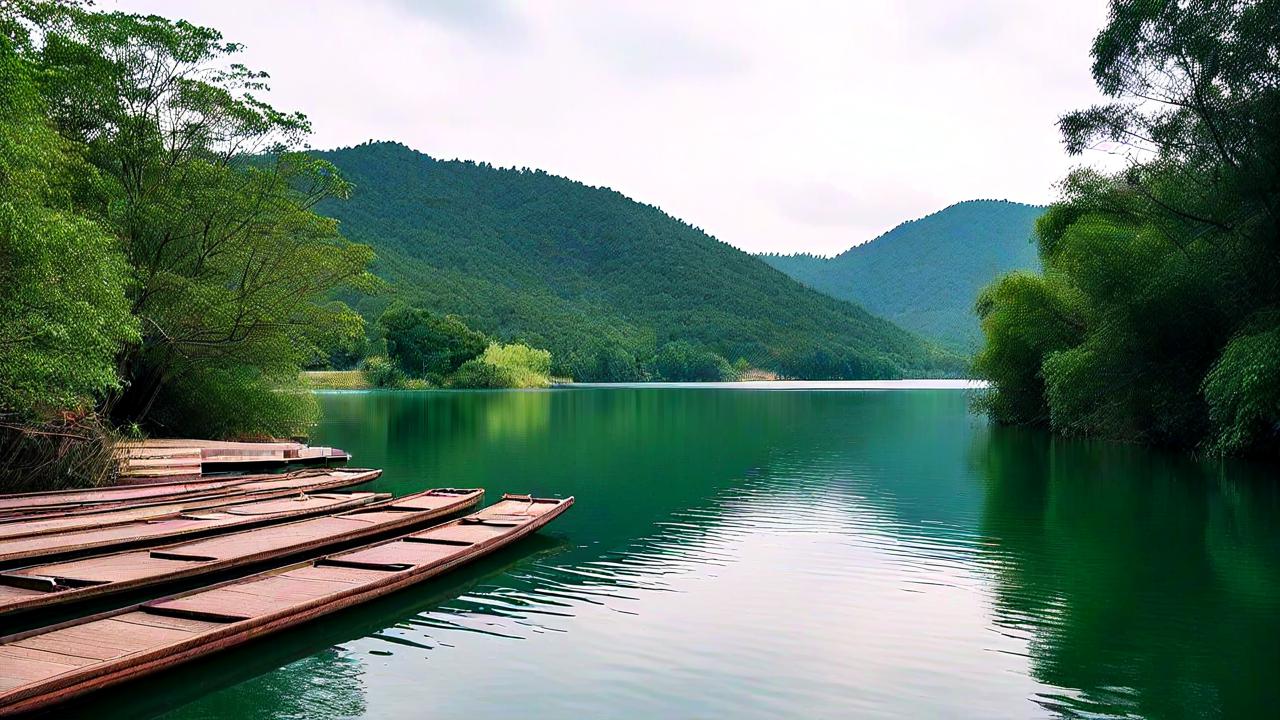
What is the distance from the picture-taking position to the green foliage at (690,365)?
12125 centimetres

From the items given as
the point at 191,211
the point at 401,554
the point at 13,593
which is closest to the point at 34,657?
the point at 13,593

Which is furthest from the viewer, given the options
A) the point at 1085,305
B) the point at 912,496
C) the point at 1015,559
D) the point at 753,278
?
the point at 753,278

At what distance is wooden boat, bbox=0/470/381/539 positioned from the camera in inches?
476

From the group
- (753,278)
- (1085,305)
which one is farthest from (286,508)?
(753,278)

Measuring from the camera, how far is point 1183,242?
22.6 m

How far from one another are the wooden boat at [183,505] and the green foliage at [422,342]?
70.6 metres

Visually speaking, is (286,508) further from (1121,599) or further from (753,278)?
(753,278)

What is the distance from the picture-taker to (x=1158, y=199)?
2286 centimetres

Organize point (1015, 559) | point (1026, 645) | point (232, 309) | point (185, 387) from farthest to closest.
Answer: point (185, 387) < point (232, 309) < point (1015, 559) < point (1026, 645)

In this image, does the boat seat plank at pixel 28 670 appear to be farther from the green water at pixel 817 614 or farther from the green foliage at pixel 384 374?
the green foliage at pixel 384 374

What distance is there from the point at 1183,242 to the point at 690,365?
99.9m

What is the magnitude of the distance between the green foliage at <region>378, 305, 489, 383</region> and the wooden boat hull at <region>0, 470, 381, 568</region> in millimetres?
74639

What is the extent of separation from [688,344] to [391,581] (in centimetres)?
11476

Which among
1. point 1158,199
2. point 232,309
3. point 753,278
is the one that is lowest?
point 232,309
